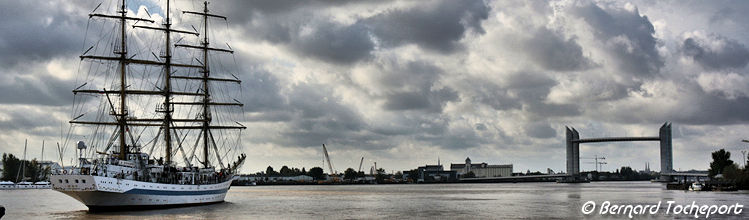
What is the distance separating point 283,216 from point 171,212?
1240 centimetres

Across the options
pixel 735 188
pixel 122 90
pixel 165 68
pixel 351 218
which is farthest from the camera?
pixel 735 188

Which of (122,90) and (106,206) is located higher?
(122,90)

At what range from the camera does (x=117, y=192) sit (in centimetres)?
7525

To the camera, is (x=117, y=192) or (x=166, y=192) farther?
(x=166, y=192)

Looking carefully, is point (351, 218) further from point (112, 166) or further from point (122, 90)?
point (122, 90)

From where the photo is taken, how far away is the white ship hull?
73.4 metres

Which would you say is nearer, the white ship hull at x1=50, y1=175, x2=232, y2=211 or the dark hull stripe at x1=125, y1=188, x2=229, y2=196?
the white ship hull at x1=50, y1=175, x2=232, y2=211

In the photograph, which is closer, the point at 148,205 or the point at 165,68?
the point at 148,205

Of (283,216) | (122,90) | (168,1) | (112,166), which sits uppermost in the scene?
(168,1)

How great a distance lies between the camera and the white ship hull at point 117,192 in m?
73.4

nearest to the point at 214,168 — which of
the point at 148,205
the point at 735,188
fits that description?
the point at 148,205

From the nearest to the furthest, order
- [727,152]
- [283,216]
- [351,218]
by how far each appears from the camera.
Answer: [351,218] < [283,216] < [727,152]

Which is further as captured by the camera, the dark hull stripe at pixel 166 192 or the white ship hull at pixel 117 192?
the dark hull stripe at pixel 166 192

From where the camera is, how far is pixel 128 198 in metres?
77.2
